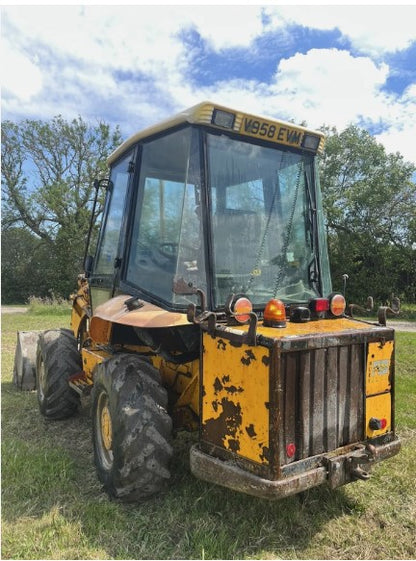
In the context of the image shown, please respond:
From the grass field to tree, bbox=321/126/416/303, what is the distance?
59.9ft

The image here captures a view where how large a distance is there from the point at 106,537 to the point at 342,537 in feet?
4.73

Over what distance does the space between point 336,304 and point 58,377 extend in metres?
3.08

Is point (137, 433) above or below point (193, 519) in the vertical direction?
above

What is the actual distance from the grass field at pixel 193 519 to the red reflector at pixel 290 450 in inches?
22.9

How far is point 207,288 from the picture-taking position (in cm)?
332

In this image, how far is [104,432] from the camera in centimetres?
370

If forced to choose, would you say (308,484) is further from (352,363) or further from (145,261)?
(145,261)

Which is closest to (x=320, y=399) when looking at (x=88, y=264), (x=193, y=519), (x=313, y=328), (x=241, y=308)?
(x=313, y=328)

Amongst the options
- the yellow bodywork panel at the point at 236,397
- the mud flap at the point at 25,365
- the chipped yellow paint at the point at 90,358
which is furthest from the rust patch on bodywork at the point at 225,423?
the mud flap at the point at 25,365

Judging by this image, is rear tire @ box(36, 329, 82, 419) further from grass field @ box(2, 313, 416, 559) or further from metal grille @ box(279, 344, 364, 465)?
metal grille @ box(279, 344, 364, 465)

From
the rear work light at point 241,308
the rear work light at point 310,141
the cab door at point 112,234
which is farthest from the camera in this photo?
the cab door at point 112,234

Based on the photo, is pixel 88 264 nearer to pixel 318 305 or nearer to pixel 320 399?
pixel 318 305

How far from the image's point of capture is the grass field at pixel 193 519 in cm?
284

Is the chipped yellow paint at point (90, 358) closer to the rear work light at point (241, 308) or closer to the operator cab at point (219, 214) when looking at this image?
the operator cab at point (219, 214)
